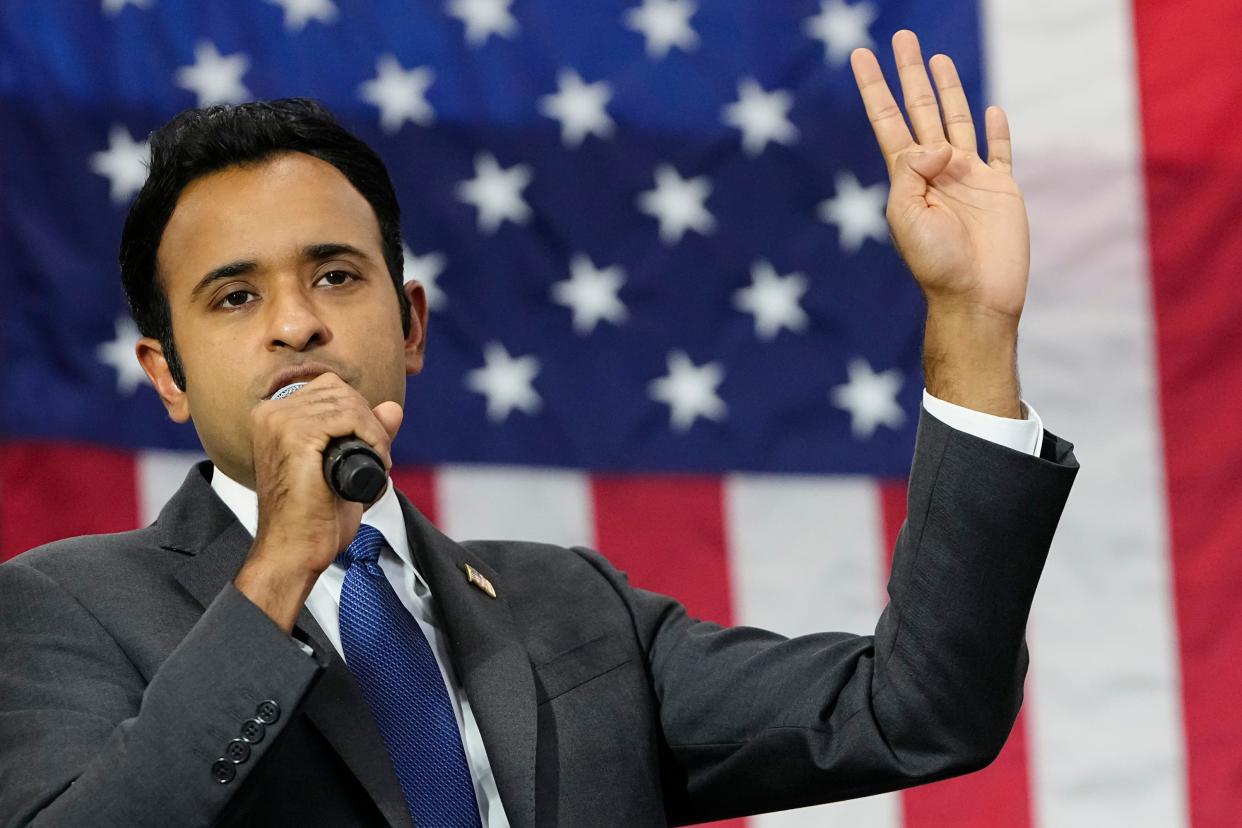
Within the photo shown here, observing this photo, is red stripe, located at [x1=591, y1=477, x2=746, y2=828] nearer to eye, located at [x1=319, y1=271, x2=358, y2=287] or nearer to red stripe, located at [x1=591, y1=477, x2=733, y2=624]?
red stripe, located at [x1=591, y1=477, x2=733, y2=624]

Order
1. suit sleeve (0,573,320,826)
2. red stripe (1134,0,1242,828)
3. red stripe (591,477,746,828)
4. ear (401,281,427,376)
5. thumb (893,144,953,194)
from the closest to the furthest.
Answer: suit sleeve (0,573,320,826), thumb (893,144,953,194), ear (401,281,427,376), red stripe (591,477,746,828), red stripe (1134,0,1242,828)

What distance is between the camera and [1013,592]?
1.57m

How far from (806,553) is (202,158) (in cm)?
161

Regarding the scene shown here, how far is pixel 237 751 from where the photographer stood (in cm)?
136

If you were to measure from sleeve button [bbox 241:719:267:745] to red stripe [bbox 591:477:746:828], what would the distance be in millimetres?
1681

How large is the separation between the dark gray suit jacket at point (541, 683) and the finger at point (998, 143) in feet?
1.10

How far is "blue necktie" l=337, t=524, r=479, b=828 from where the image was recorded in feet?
5.15

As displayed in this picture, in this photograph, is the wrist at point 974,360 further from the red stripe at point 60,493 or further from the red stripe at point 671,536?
the red stripe at point 60,493

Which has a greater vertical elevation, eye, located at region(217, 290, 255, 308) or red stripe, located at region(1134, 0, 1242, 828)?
red stripe, located at region(1134, 0, 1242, 828)

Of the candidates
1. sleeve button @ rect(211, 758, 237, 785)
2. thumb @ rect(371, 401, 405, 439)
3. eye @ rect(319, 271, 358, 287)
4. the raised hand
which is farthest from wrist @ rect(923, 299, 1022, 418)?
sleeve button @ rect(211, 758, 237, 785)

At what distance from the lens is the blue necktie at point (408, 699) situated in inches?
61.8

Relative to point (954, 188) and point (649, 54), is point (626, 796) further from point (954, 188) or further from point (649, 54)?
point (649, 54)

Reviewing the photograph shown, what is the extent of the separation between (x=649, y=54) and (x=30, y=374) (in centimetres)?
125

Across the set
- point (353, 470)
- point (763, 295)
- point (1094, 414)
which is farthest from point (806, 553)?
point (353, 470)
